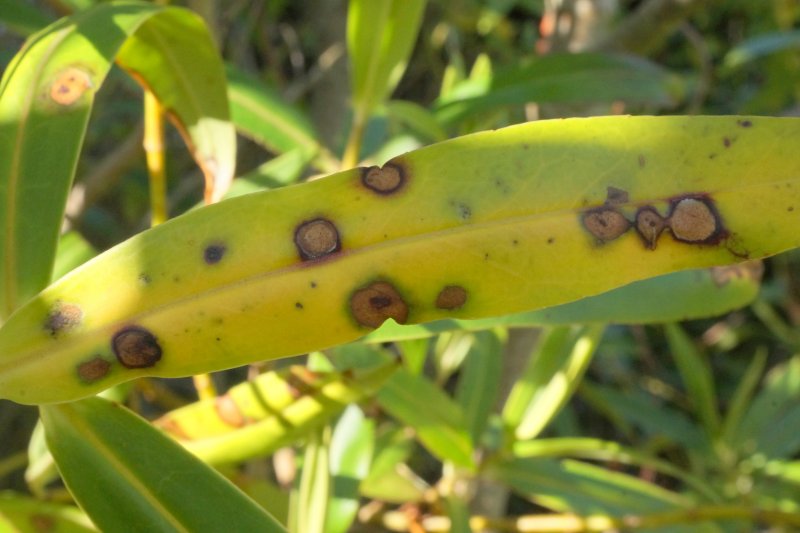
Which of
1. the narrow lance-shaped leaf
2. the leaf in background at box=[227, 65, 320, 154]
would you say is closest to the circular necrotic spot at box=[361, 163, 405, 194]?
the narrow lance-shaped leaf

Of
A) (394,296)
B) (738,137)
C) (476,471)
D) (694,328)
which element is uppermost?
(694,328)

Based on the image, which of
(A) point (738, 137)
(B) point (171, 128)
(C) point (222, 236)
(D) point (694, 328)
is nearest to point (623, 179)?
(A) point (738, 137)

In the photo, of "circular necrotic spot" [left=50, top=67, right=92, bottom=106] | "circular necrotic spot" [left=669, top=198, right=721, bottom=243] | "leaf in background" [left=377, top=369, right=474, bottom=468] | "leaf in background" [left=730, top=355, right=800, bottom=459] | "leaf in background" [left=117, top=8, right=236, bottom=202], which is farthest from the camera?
"leaf in background" [left=730, top=355, right=800, bottom=459]

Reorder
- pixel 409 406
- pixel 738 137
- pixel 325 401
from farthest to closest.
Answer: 1. pixel 409 406
2. pixel 325 401
3. pixel 738 137

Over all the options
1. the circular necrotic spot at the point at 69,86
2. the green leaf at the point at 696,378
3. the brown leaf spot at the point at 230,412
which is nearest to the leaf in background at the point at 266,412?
the brown leaf spot at the point at 230,412

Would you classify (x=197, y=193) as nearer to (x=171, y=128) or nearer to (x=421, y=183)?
(x=171, y=128)

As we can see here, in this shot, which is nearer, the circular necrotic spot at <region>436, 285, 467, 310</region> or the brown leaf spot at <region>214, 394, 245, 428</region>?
the circular necrotic spot at <region>436, 285, 467, 310</region>

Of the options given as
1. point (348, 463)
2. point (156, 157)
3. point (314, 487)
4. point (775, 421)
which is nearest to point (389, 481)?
point (348, 463)

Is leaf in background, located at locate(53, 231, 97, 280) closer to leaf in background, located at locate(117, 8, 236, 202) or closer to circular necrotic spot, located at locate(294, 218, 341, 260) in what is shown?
leaf in background, located at locate(117, 8, 236, 202)
